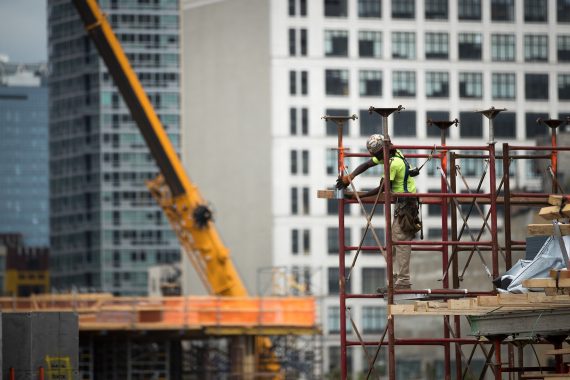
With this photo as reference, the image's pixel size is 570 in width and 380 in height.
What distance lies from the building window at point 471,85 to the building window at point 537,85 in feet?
9.77

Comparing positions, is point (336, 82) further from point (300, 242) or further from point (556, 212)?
point (556, 212)

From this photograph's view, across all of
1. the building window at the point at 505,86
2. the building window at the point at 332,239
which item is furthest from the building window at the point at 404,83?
the building window at the point at 332,239

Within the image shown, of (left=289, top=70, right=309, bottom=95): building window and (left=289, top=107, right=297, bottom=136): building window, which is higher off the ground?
(left=289, top=70, right=309, bottom=95): building window

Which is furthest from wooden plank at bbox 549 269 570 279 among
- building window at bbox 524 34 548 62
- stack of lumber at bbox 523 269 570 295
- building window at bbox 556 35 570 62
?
building window at bbox 524 34 548 62

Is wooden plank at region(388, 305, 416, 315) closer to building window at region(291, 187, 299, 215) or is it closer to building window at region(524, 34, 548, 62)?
building window at region(524, 34, 548, 62)

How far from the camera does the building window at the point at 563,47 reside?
102 m

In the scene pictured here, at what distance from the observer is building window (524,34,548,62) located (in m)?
102

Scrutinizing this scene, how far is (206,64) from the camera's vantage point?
111250 millimetres

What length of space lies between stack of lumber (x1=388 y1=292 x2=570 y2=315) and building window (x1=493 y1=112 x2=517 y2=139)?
78462 millimetres

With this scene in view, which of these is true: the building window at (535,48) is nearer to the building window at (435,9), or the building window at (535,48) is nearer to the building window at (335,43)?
the building window at (435,9)

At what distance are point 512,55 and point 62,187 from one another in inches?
3630

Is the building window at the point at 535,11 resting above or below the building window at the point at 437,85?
above

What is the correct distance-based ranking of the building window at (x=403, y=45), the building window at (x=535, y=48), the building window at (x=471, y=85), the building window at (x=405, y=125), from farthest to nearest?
the building window at (x=403, y=45) → the building window at (x=471, y=85) → the building window at (x=405, y=125) → the building window at (x=535, y=48)

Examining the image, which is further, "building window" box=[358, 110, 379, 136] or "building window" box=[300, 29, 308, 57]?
"building window" box=[300, 29, 308, 57]
